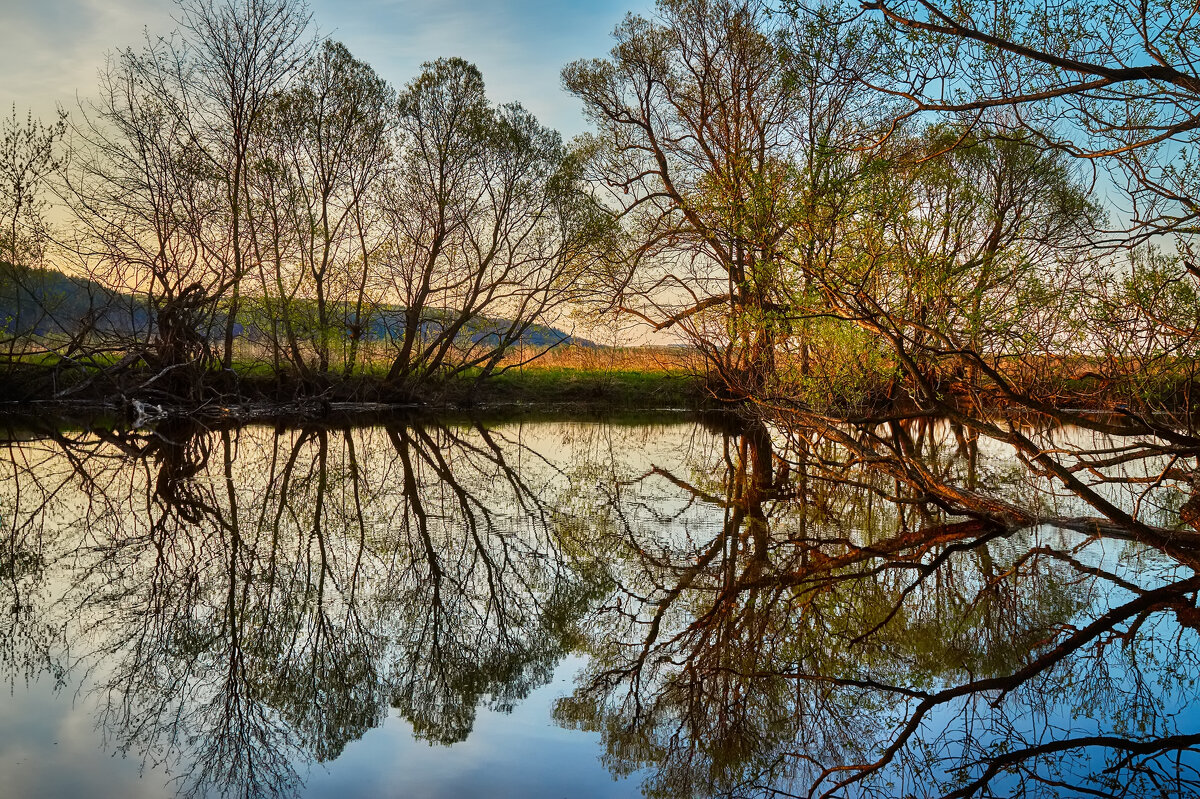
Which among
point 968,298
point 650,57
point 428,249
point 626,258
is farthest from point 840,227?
point 428,249

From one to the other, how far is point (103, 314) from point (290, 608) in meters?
15.2

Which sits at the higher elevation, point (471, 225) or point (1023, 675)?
point (471, 225)

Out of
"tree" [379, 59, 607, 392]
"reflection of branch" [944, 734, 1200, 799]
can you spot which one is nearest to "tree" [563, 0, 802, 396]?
"tree" [379, 59, 607, 392]

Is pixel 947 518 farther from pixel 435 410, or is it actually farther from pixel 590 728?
pixel 435 410

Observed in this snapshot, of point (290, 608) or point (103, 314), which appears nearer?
point (290, 608)

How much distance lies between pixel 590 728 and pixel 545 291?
21133 mm

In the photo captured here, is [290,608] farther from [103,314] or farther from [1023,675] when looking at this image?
[103,314]

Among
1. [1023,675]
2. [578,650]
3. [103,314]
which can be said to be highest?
[103,314]

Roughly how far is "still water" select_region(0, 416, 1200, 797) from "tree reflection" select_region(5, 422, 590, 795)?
0.02m

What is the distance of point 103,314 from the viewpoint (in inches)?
667

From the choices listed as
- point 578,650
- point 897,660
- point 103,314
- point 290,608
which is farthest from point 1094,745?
point 103,314

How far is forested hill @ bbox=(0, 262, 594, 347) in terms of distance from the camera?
56.1 ft

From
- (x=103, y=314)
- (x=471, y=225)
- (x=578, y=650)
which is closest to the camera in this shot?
(x=578, y=650)

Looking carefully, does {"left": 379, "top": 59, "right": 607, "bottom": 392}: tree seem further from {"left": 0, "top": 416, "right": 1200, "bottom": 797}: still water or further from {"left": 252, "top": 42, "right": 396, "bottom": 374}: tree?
{"left": 0, "top": 416, "right": 1200, "bottom": 797}: still water
